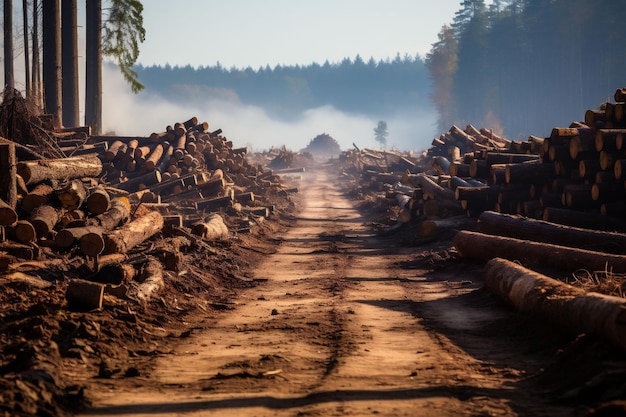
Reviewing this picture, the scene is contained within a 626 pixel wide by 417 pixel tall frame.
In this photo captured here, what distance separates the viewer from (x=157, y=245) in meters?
15.8

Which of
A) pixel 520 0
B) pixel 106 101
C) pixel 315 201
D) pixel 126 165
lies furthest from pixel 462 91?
pixel 126 165

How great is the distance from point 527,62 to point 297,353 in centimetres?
10080

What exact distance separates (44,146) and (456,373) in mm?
14164

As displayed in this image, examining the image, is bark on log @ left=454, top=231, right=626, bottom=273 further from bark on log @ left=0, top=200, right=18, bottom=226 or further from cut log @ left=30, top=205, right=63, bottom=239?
bark on log @ left=0, top=200, right=18, bottom=226

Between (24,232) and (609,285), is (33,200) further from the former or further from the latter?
(609,285)

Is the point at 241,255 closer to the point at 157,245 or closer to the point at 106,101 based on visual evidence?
the point at 157,245

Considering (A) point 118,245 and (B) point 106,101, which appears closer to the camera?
(A) point 118,245

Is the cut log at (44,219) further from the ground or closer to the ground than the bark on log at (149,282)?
further from the ground

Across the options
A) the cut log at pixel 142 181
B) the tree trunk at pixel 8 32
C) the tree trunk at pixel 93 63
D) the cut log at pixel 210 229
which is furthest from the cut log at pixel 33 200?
the tree trunk at pixel 8 32

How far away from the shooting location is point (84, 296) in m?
10.7

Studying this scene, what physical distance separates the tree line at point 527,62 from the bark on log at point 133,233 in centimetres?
6837

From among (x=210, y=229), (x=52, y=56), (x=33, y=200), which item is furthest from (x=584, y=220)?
(x=52, y=56)

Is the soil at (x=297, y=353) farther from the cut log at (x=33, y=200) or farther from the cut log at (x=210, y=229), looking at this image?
the cut log at (x=210, y=229)

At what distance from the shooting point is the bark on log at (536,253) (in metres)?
12.8
